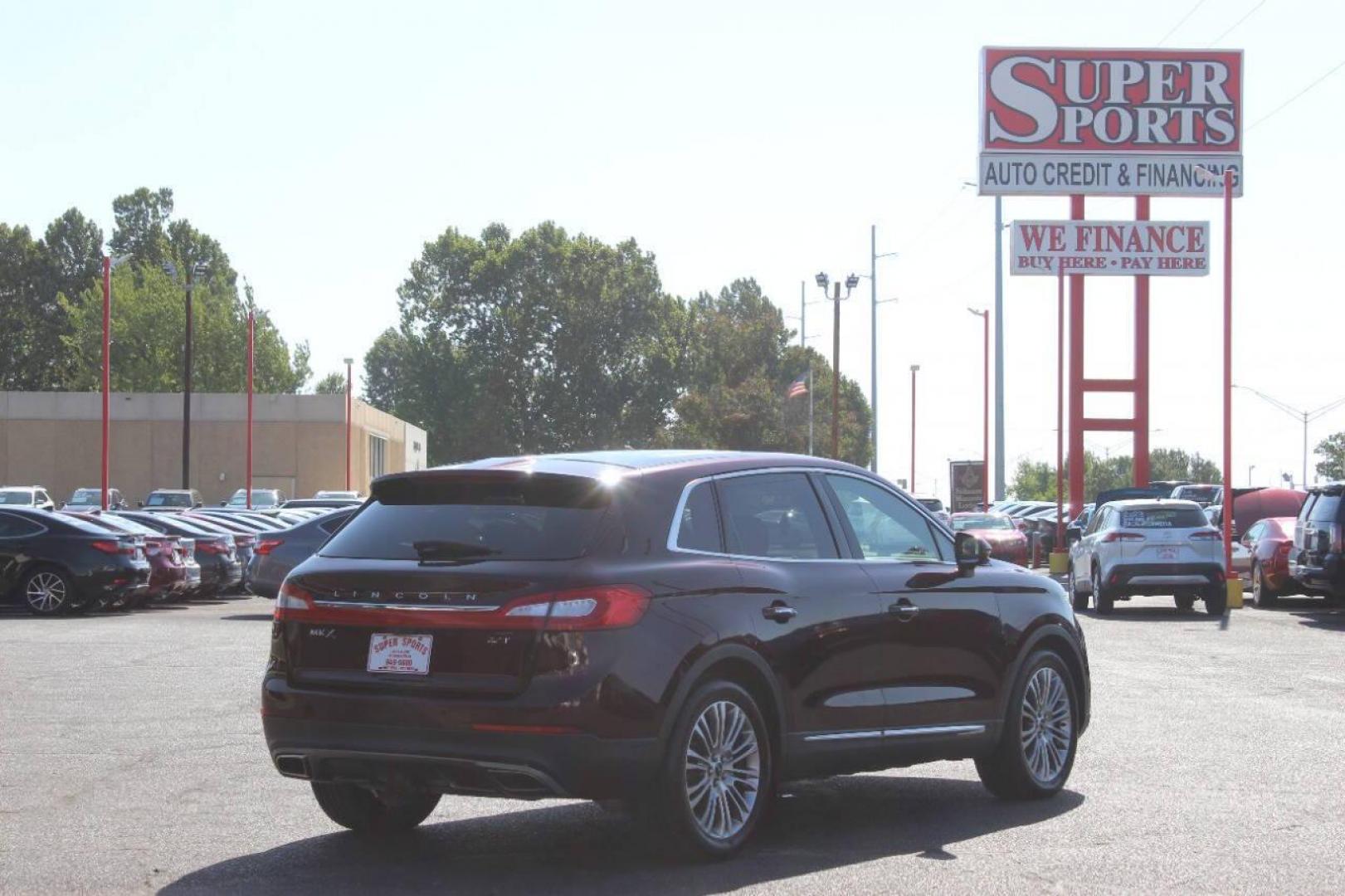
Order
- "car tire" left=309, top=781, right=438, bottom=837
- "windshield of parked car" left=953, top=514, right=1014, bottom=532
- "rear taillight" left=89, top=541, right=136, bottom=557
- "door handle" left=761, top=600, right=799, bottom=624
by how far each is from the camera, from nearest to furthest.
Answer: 1. "door handle" left=761, top=600, right=799, bottom=624
2. "car tire" left=309, top=781, right=438, bottom=837
3. "rear taillight" left=89, top=541, right=136, bottom=557
4. "windshield of parked car" left=953, top=514, right=1014, bottom=532

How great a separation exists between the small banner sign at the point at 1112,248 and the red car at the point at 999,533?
8.59m

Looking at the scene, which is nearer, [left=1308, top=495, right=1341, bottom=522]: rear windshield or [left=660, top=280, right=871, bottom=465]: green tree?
[left=1308, top=495, right=1341, bottom=522]: rear windshield

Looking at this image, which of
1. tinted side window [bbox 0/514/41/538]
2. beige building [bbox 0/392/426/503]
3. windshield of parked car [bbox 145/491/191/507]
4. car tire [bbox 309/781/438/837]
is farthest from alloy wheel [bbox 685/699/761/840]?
beige building [bbox 0/392/426/503]

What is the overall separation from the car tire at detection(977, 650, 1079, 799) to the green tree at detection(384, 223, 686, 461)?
107 m

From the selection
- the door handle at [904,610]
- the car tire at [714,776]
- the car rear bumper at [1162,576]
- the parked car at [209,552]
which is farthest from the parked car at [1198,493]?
the car tire at [714,776]

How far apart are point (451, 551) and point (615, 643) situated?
30.1 inches

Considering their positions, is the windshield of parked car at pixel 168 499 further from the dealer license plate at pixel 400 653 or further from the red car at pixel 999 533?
the dealer license plate at pixel 400 653

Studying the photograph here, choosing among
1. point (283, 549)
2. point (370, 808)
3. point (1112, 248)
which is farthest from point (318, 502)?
point (370, 808)

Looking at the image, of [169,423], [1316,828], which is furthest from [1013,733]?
[169,423]

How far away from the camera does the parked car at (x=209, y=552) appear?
3081 centimetres

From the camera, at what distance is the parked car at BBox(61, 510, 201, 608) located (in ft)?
90.4

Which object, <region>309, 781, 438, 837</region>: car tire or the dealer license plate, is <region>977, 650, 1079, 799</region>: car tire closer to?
<region>309, 781, 438, 837</region>: car tire

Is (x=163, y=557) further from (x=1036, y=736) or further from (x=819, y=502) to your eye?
(x=819, y=502)

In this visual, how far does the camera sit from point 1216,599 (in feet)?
92.4
